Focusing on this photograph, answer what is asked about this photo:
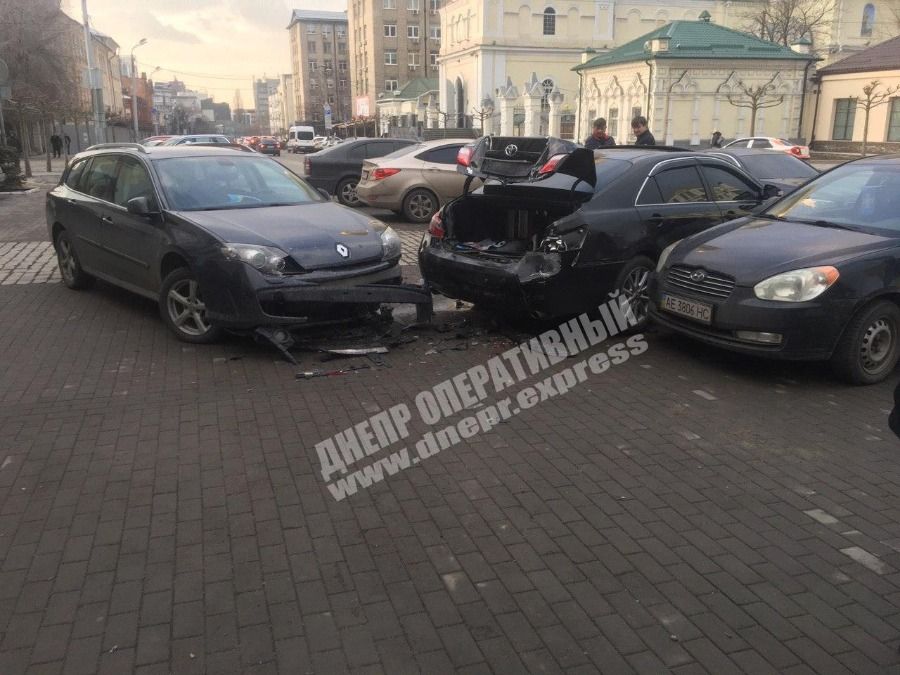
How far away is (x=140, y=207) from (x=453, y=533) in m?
4.73

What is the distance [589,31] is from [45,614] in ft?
226

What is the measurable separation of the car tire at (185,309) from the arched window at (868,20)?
202 feet

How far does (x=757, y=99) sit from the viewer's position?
141ft

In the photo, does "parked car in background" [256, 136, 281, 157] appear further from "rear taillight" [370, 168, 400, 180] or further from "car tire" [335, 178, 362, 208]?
"rear taillight" [370, 168, 400, 180]

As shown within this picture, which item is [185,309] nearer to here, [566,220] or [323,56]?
[566,220]

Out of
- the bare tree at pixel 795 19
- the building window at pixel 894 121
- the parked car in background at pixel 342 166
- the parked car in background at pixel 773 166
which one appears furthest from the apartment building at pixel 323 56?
the parked car in background at pixel 773 166

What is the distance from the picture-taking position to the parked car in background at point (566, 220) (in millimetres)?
6625

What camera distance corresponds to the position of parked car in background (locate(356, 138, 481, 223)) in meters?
14.8

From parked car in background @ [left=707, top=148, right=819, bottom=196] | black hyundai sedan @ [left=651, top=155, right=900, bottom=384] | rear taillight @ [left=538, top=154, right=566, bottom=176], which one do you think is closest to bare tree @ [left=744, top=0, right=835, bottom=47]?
parked car in background @ [left=707, top=148, right=819, bottom=196]

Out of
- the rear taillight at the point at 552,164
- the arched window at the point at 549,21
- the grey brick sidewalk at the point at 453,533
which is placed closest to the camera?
the grey brick sidewalk at the point at 453,533

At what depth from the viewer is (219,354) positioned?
21.9 ft

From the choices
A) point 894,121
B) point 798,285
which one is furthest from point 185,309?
point 894,121

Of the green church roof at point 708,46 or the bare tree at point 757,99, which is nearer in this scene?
the green church roof at point 708,46

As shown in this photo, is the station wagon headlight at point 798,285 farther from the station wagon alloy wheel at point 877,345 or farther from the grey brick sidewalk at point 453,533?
the grey brick sidewalk at point 453,533
